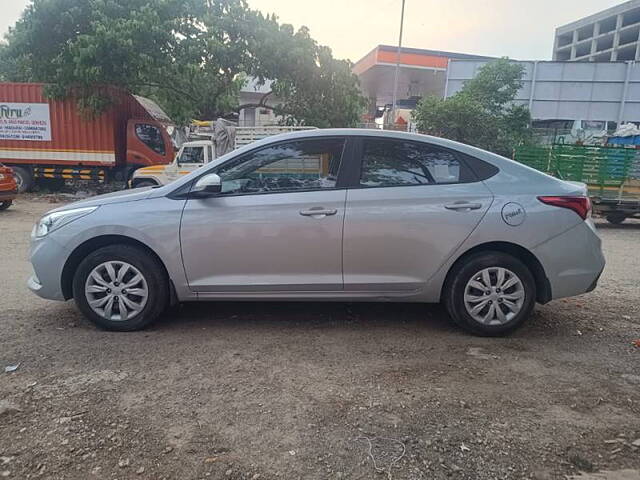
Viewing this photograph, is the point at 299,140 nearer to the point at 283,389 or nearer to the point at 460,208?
the point at 460,208

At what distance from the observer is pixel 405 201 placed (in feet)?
13.1

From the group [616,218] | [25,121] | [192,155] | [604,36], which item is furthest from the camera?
[604,36]

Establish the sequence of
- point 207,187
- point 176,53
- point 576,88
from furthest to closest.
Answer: point 576,88 < point 176,53 < point 207,187

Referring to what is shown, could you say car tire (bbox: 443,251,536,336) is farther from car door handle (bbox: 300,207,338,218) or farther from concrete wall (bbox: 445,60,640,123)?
concrete wall (bbox: 445,60,640,123)

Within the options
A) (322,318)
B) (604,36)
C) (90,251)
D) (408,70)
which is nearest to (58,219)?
(90,251)

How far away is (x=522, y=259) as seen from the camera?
4.09 m

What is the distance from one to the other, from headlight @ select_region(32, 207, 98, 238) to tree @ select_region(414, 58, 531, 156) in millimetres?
16860

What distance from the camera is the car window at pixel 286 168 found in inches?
160

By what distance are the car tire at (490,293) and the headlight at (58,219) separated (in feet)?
9.82

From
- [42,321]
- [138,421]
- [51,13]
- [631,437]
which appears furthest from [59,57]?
[631,437]

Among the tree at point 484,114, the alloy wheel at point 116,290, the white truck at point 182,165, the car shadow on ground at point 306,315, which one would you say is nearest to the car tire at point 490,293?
the car shadow on ground at point 306,315

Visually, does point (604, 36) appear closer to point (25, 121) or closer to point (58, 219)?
point (25, 121)

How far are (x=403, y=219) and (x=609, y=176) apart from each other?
1064 cm

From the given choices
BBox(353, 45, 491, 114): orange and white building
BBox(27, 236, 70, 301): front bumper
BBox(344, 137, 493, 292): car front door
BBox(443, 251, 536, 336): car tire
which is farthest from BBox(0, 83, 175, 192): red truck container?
BBox(353, 45, 491, 114): orange and white building
